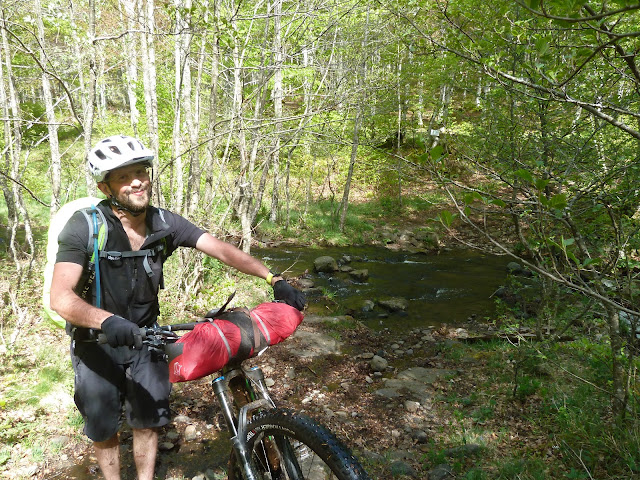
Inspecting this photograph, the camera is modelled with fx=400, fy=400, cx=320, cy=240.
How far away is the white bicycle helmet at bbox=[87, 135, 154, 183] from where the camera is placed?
2494 mm

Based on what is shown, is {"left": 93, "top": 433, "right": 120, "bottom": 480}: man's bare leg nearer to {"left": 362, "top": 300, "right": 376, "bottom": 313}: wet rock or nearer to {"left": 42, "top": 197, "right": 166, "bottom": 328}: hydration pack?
{"left": 42, "top": 197, "right": 166, "bottom": 328}: hydration pack

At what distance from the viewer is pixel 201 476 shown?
11.2 ft

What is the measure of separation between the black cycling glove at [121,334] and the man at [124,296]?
23.1 inches

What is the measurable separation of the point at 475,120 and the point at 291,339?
15.9 feet

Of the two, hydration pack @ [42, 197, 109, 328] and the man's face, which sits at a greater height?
the man's face

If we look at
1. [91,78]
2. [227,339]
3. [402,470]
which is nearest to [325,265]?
[91,78]

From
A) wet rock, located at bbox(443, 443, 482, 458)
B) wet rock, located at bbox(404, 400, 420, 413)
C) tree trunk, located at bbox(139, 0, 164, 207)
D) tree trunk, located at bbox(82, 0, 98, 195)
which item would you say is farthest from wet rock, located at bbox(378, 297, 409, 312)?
tree trunk, located at bbox(82, 0, 98, 195)

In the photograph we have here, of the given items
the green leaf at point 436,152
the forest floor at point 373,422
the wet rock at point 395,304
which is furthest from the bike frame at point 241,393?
the wet rock at point 395,304

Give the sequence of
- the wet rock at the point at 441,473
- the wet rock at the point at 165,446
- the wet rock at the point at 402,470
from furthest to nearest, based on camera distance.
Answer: the wet rock at the point at 165,446 → the wet rock at the point at 402,470 → the wet rock at the point at 441,473

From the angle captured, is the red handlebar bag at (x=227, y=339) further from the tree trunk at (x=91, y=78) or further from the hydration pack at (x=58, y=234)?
the tree trunk at (x=91, y=78)

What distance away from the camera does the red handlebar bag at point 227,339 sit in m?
1.95

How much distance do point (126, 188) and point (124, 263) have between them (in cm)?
49

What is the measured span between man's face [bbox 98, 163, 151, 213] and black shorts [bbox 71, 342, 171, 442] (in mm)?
Result: 935

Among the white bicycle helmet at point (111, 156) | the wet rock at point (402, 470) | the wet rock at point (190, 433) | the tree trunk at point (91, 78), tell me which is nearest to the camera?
the white bicycle helmet at point (111, 156)
